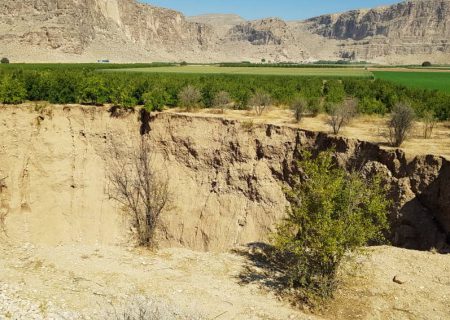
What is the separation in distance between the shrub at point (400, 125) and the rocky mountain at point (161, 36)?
8266cm

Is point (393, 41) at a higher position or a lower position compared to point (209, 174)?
higher

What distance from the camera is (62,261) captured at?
14.2 metres

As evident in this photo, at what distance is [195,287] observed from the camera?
1246 cm

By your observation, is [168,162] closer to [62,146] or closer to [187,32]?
[62,146]

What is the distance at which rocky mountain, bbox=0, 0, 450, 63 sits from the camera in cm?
9281

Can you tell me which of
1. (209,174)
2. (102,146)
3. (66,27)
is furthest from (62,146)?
(66,27)

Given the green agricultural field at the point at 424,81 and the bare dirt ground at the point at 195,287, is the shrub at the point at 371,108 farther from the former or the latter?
the green agricultural field at the point at 424,81

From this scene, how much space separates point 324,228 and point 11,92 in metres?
20.6

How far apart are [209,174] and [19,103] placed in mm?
11907

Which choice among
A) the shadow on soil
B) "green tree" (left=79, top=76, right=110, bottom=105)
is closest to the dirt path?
the shadow on soil

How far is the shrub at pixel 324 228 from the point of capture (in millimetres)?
10727

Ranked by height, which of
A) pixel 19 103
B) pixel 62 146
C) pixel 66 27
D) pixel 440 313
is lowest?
pixel 440 313

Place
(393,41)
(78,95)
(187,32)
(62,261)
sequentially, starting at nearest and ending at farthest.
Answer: (62,261) → (78,95) → (187,32) → (393,41)

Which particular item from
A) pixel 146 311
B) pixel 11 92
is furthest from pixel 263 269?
pixel 11 92
